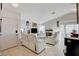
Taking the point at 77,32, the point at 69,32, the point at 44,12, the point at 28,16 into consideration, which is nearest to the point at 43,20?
the point at 44,12

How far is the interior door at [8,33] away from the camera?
2.56 meters

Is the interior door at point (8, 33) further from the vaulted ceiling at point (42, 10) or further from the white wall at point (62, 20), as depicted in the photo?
the white wall at point (62, 20)

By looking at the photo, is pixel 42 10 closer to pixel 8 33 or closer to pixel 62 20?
pixel 62 20

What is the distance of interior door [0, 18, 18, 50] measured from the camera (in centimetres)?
256

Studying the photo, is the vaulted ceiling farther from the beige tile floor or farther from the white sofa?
the beige tile floor

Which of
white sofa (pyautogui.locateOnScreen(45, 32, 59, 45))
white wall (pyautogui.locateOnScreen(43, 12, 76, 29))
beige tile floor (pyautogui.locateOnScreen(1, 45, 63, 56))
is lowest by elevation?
beige tile floor (pyautogui.locateOnScreen(1, 45, 63, 56))

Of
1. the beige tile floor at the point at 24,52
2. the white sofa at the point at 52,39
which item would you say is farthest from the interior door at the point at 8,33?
the white sofa at the point at 52,39

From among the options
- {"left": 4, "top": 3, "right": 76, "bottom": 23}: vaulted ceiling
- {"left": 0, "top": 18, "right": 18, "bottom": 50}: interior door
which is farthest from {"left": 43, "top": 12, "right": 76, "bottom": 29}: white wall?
{"left": 0, "top": 18, "right": 18, "bottom": 50}: interior door

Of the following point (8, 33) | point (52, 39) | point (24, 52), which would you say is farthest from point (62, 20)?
point (8, 33)

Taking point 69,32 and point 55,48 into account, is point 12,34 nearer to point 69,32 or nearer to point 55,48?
point 55,48

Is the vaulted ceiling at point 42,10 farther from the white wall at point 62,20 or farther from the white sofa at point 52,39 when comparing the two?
the white sofa at point 52,39

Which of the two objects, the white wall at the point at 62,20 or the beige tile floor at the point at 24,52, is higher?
the white wall at the point at 62,20

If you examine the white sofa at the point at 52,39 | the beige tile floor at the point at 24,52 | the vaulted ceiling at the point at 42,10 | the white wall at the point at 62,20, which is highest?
the vaulted ceiling at the point at 42,10

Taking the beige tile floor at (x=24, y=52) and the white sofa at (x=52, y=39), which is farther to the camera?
the white sofa at (x=52, y=39)
